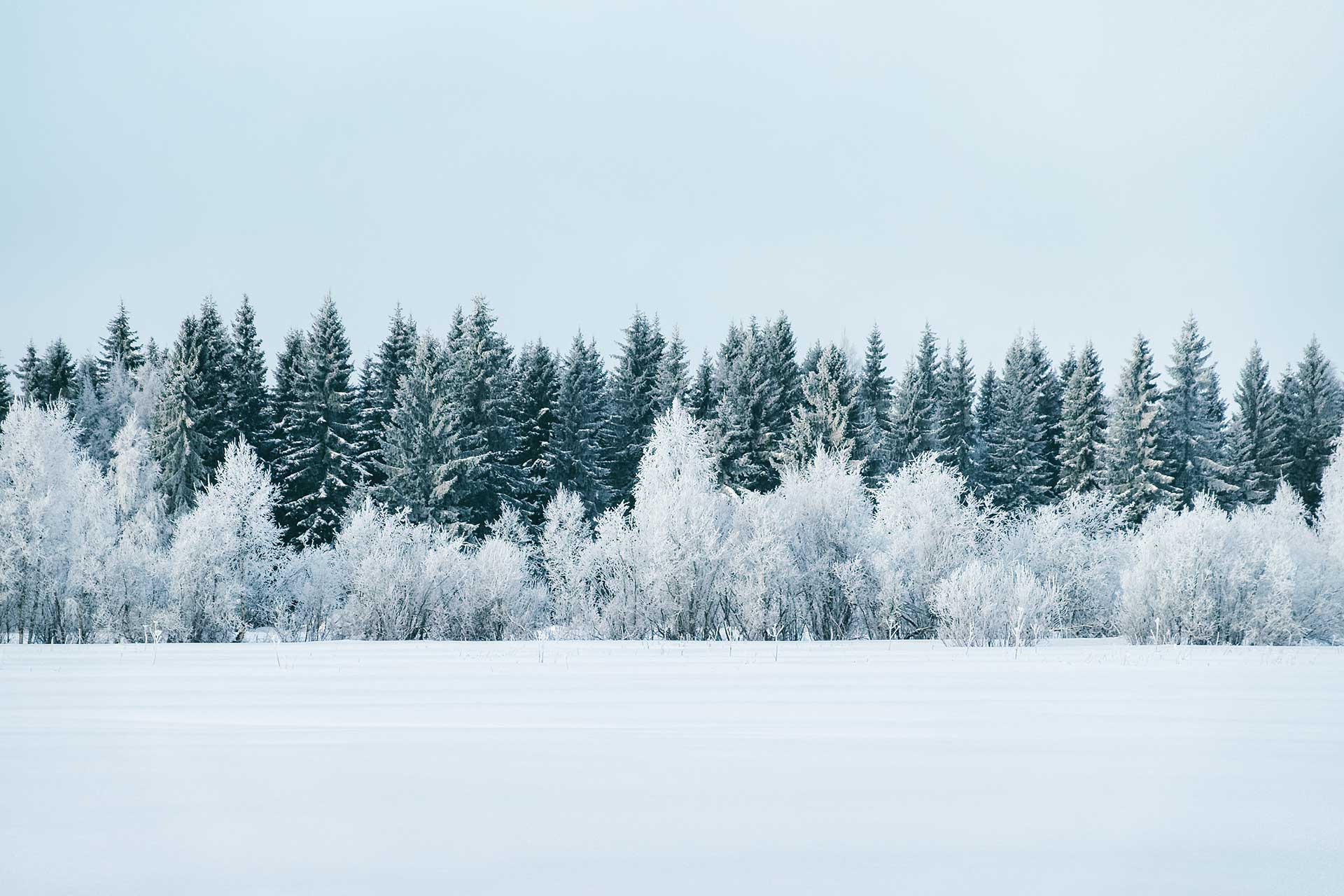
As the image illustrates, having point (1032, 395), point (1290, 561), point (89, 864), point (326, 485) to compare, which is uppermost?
point (1032, 395)

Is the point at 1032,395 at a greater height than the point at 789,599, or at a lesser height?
greater

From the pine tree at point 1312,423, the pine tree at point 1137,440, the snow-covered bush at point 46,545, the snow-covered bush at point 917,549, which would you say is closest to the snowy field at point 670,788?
the snow-covered bush at point 917,549

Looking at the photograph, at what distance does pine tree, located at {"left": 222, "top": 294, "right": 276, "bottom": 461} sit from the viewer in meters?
46.8

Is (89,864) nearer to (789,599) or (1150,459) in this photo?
(789,599)

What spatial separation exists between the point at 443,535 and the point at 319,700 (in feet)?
61.5

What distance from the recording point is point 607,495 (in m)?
49.6

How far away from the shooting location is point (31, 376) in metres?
60.2

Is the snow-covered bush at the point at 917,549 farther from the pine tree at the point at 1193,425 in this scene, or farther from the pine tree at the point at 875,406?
the pine tree at the point at 1193,425

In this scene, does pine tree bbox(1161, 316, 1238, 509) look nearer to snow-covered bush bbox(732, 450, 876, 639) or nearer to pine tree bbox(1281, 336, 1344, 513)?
pine tree bbox(1281, 336, 1344, 513)

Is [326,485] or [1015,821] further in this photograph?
[326,485]

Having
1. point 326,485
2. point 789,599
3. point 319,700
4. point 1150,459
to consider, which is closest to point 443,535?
point 789,599

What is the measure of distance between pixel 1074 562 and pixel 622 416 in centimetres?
2605

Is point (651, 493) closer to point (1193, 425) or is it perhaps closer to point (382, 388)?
point (382, 388)

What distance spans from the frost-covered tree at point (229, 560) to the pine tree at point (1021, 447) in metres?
34.2
